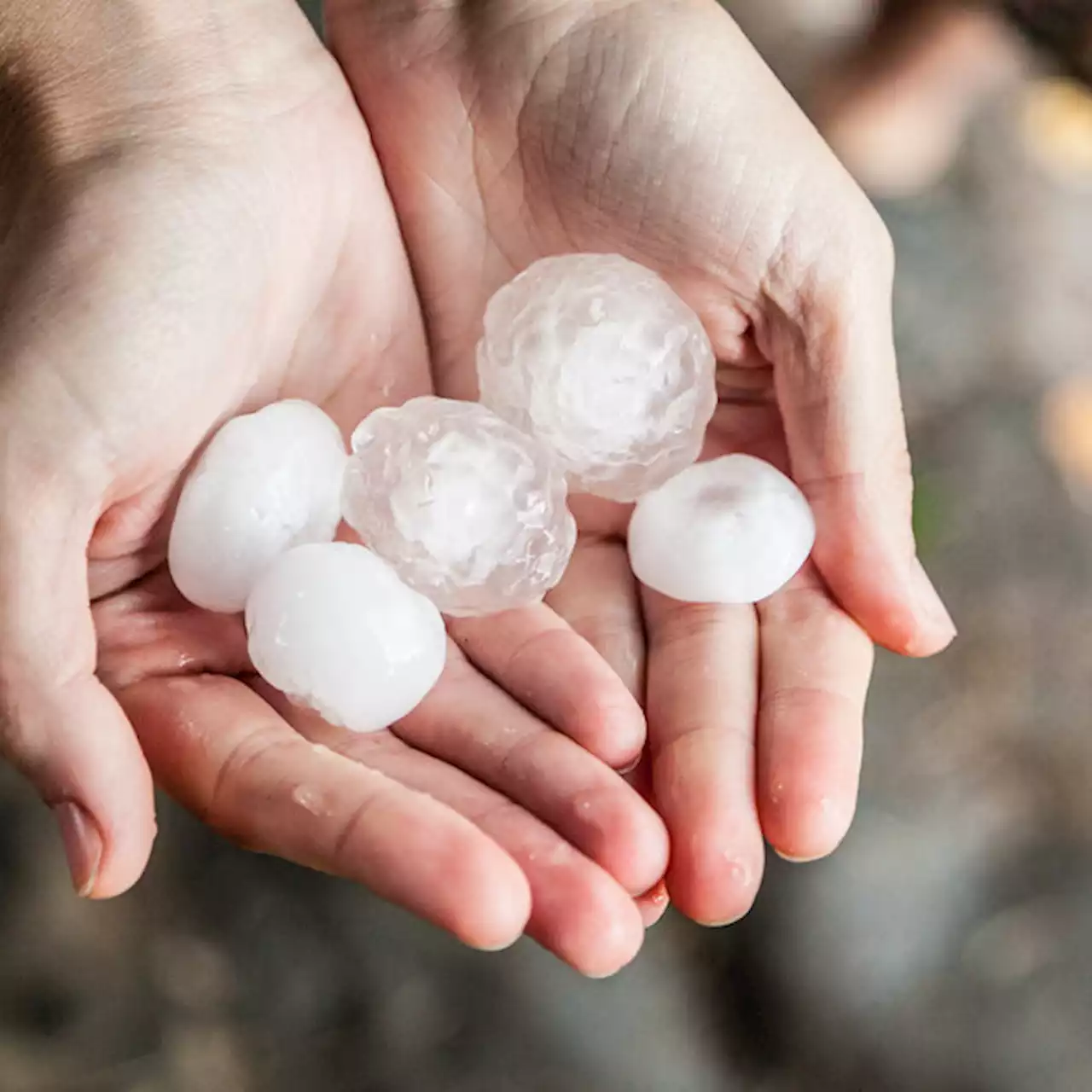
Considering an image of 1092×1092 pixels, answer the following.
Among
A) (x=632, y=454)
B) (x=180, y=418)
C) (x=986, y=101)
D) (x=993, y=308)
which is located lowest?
(x=993, y=308)

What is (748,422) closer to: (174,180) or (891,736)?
(174,180)

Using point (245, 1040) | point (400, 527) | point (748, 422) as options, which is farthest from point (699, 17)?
point (245, 1040)

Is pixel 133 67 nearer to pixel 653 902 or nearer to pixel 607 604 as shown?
pixel 607 604

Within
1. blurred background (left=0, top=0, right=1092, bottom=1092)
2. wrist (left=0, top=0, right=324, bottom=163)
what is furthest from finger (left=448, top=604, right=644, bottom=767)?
blurred background (left=0, top=0, right=1092, bottom=1092)

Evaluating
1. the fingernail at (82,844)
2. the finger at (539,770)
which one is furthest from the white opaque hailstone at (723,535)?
the fingernail at (82,844)

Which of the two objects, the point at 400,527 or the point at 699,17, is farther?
the point at 699,17

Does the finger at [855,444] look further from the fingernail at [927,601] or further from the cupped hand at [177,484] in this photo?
the cupped hand at [177,484]

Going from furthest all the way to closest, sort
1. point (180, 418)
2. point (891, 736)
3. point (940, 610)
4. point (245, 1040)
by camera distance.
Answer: point (891, 736)
point (245, 1040)
point (940, 610)
point (180, 418)

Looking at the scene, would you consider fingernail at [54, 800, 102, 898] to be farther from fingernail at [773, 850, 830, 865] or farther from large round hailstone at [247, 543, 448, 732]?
fingernail at [773, 850, 830, 865]
